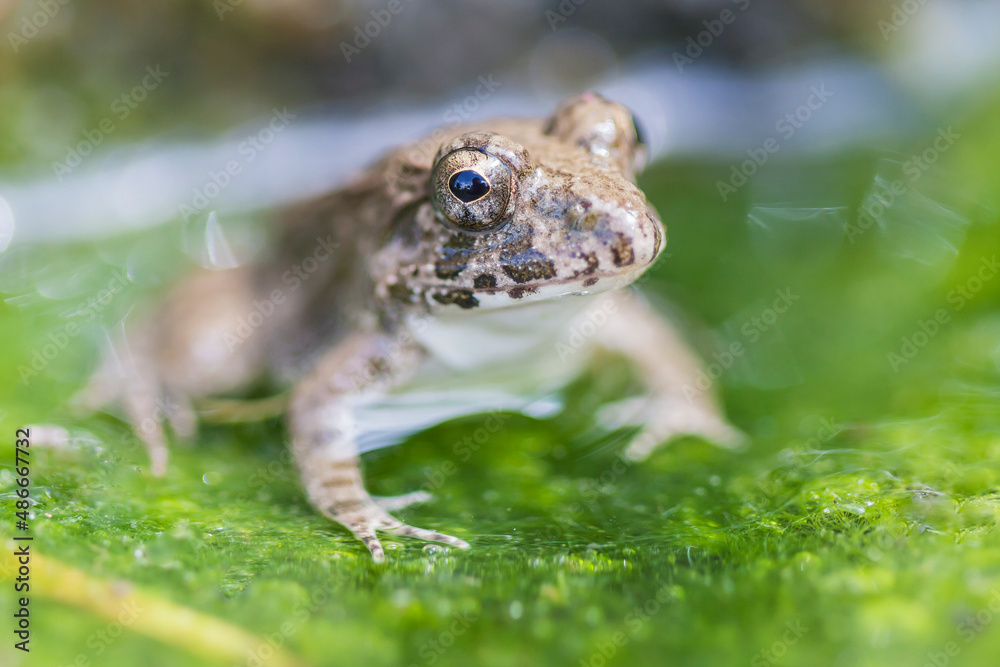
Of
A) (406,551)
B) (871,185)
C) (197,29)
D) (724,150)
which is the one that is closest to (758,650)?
(406,551)

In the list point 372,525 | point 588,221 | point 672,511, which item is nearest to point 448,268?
point 588,221

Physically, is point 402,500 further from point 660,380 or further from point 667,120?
point 667,120

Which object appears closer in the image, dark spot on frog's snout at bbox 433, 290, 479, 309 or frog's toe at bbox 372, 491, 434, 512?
frog's toe at bbox 372, 491, 434, 512

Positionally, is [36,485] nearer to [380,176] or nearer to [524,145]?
[380,176]

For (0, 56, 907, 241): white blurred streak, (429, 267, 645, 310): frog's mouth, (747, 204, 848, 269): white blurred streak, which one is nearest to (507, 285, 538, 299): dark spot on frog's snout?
(429, 267, 645, 310): frog's mouth

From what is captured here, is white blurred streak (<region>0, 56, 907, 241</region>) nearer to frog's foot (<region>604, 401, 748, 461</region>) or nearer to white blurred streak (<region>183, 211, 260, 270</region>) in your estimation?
white blurred streak (<region>183, 211, 260, 270</region>)
